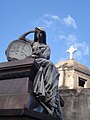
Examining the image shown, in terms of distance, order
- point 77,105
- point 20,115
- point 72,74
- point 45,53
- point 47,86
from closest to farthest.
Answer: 1. point 20,115
2. point 47,86
3. point 45,53
4. point 77,105
5. point 72,74

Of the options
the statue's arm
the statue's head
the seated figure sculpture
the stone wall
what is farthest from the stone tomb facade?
the seated figure sculpture

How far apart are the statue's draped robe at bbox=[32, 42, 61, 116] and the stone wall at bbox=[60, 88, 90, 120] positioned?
17.1ft

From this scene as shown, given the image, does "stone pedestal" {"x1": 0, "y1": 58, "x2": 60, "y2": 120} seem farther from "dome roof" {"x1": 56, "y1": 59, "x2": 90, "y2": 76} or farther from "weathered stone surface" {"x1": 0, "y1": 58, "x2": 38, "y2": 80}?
"dome roof" {"x1": 56, "y1": 59, "x2": 90, "y2": 76}

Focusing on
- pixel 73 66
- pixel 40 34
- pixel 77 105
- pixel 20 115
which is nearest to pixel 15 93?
pixel 20 115

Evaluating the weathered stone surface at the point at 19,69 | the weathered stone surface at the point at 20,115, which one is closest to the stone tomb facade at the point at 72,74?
the weathered stone surface at the point at 19,69

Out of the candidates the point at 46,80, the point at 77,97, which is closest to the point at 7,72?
the point at 46,80

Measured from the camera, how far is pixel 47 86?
5.45m

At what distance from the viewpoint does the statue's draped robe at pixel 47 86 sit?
5242 millimetres

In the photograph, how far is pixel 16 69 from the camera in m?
5.38

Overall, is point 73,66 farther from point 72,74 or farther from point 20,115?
point 20,115

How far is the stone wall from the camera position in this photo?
34.9 feet

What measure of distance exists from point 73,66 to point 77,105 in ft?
27.3

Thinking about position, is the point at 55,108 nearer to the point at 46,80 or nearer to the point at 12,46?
the point at 46,80

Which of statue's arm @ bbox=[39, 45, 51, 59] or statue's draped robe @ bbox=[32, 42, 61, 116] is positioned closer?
statue's draped robe @ bbox=[32, 42, 61, 116]
